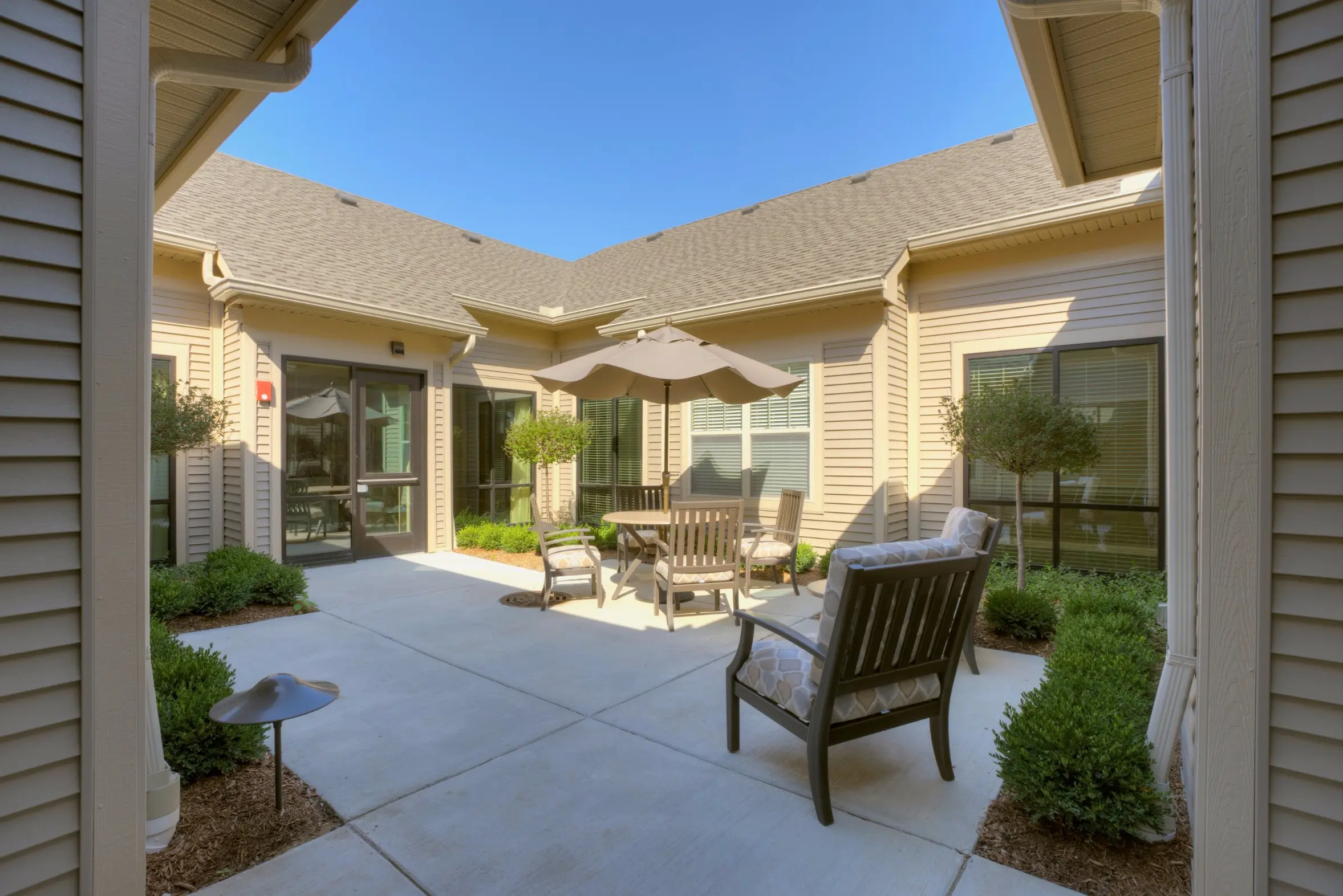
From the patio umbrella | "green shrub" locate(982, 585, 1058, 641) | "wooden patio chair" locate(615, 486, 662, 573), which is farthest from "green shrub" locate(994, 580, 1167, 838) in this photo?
"wooden patio chair" locate(615, 486, 662, 573)

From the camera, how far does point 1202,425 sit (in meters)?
1.81

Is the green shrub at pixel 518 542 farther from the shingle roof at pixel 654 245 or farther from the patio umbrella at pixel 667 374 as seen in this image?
the patio umbrella at pixel 667 374

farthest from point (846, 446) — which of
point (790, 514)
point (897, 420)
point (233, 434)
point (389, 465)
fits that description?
point (233, 434)

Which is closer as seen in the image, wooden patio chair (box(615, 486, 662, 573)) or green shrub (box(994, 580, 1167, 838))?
green shrub (box(994, 580, 1167, 838))

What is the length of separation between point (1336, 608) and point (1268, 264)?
94 cm

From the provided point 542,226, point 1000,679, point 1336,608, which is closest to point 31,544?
point 1336,608

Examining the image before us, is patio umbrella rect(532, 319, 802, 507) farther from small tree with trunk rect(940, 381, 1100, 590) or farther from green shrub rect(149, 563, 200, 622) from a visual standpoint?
green shrub rect(149, 563, 200, 622)

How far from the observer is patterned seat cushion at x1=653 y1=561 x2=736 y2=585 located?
5082 millimetres

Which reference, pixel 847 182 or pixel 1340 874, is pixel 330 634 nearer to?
pixel 1340 874

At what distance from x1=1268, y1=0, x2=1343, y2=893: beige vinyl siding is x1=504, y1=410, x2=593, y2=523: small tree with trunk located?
7851 mm

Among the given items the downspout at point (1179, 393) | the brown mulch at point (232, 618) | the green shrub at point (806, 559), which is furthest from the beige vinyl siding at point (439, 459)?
the downspout at point (1179, 393)

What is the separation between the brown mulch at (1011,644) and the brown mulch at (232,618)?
18.9ft

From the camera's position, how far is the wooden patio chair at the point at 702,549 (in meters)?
4.96

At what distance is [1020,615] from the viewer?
4.67 meters
